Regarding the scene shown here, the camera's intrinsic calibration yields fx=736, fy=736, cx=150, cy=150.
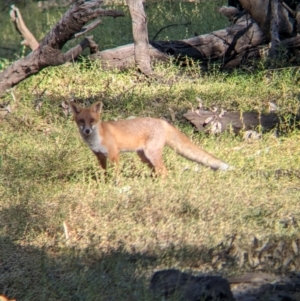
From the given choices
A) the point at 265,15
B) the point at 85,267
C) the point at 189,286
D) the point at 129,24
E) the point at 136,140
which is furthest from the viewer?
the point at 129,24

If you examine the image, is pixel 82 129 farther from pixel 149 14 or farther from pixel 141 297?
pixel 149 14

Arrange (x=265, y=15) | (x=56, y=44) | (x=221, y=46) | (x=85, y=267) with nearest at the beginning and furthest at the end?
(x=85, y=267) < (x=56, y=44) < (x=265, y=15) < (x=221, y=46)

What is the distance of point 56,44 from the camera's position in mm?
8086

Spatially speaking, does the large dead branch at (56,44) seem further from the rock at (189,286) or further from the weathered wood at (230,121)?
the rock at (189,286)

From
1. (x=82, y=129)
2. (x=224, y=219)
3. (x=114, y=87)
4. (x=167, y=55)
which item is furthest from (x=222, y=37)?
(x=224, y=219)

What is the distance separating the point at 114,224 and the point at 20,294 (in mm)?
1203

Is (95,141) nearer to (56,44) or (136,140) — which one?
(136,140)

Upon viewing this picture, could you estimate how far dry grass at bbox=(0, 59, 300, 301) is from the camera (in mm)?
4750

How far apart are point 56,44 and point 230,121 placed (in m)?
2.09

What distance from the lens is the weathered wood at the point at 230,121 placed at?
8031 mm

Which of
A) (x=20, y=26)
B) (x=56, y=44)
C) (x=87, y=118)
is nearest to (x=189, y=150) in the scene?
(x=87, y=118)

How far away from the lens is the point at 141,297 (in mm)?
4184

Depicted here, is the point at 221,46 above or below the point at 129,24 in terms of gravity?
above

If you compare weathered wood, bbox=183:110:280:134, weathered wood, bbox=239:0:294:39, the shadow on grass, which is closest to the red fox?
weathered wood, bbox=183:110:280:134
